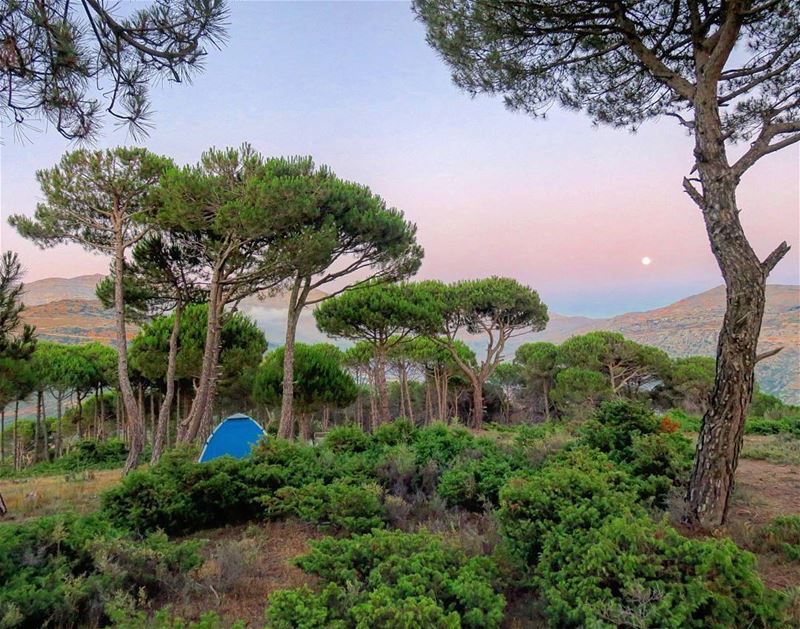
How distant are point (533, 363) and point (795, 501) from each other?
68.3 ft

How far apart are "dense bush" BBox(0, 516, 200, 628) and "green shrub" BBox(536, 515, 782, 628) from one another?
2235 millimetres

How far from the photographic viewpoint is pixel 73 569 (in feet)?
8.90

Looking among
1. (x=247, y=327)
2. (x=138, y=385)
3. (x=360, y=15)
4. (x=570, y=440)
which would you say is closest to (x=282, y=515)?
(x=570, y=440)

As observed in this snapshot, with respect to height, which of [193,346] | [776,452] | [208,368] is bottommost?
[776,452]

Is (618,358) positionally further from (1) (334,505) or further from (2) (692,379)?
(1) (334,505)

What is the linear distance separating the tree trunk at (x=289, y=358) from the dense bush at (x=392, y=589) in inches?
349

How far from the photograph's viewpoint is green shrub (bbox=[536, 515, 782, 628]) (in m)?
1.85

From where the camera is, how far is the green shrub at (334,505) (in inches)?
140

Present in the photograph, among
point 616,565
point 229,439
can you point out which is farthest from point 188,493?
point 229,439

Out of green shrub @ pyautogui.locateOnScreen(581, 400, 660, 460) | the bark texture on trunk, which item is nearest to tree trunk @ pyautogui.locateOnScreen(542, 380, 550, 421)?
the bark texture on trunk

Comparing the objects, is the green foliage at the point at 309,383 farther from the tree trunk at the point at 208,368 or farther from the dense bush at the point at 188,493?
the dense bush at the point at 188,493

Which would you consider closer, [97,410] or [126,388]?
[126,388]

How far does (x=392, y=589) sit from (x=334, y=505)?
1.78 metres

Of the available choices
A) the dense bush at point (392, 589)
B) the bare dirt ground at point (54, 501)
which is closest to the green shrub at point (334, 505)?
the dense bush at point (392, 589)
